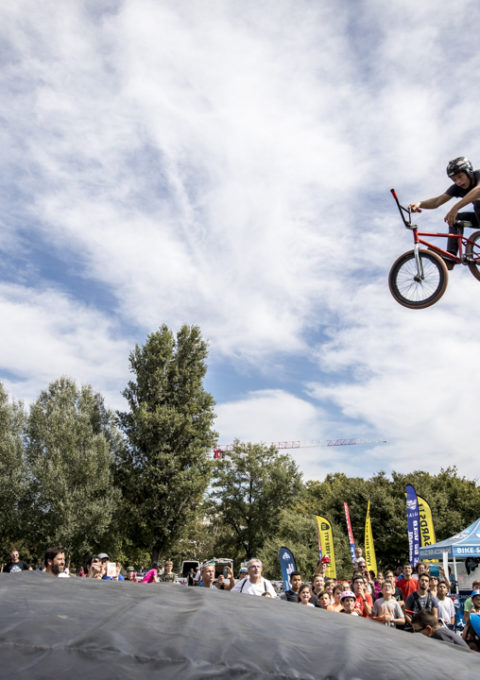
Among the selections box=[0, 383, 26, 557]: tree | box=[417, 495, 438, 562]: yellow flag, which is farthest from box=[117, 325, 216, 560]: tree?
box=[417, 495, 438, 562]: yellow flag

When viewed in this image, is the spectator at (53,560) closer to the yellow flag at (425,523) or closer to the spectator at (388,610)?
the spectator at (388,610)

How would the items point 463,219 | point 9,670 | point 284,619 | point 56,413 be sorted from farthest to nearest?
point 56,413, point 463,219, point 284,619, point 9,670

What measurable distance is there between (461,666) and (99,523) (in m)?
30.0

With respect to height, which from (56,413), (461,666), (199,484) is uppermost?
(56,413)

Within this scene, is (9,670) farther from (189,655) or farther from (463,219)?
(463,219)

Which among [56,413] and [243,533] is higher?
[56,413]

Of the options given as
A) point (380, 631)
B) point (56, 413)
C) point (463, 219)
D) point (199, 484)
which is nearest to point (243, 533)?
point (199, 484)

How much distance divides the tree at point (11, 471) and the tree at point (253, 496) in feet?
85.6

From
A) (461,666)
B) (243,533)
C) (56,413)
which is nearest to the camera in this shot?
(461,666)

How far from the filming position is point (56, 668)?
135cm

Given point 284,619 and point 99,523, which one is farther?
point 99,523

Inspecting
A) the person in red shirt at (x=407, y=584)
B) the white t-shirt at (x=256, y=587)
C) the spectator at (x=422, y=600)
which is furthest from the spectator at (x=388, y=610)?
the person in red shirt at (x=407, y=584)

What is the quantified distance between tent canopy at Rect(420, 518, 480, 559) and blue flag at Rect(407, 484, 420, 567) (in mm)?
689

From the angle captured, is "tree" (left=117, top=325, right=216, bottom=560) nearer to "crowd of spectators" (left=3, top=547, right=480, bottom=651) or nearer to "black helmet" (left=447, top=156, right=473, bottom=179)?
"crowd of spectators" (left=3, top=547, right=480, bottom=651)
